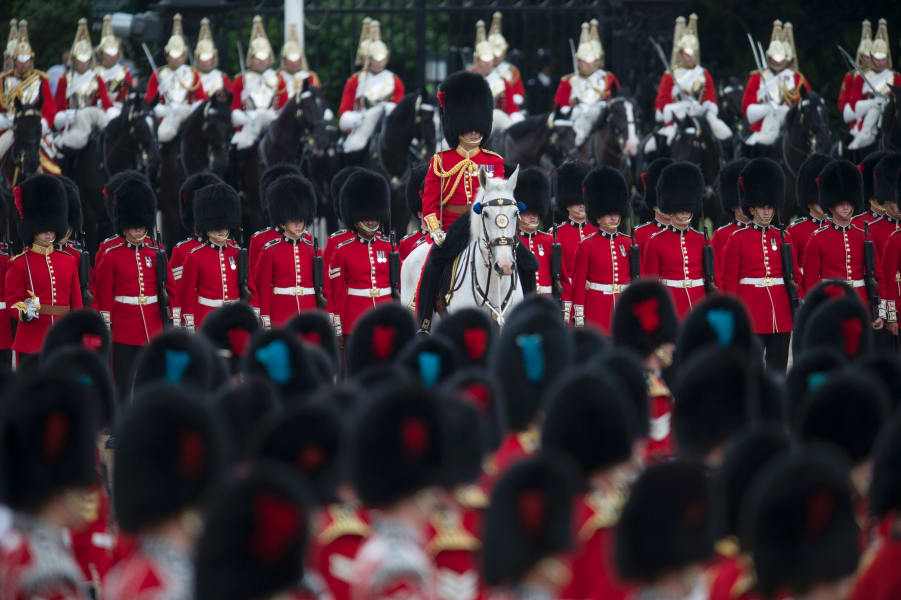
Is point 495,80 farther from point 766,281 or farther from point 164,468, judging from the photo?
point 164,468

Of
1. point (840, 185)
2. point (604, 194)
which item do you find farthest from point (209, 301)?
point (840, 185)

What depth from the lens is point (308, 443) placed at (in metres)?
4.38

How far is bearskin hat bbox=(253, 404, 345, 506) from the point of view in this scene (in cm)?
435

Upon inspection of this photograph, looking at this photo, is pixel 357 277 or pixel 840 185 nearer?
pixel 357 277

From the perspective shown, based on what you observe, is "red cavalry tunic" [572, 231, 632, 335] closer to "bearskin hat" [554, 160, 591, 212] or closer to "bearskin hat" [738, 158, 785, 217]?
"bearskin hat" [738, 158, 785, 217]

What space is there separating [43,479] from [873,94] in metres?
11.8

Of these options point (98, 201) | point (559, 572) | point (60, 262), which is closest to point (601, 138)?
point (98, 201)

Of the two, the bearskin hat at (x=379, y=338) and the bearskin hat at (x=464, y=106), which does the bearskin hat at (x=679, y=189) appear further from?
the bearskin hat at (x=379, y=338)

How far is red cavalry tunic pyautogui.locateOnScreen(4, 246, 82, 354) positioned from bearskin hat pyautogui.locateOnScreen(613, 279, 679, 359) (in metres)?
3.44

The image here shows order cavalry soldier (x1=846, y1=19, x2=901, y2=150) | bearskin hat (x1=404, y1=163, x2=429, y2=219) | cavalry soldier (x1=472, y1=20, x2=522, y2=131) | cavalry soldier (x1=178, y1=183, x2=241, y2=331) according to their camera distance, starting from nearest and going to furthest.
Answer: cavalry soldier (x1=178, y1=183, x2=241, y2=331) < bearskin hat (x1=404, y1=163, x2=429, y2=219) < cavalry soldier (x1=846, y1=19, x2=901, y2=150) < cavalry soldier (x1=472, y1=20, x2=522, y2=131)

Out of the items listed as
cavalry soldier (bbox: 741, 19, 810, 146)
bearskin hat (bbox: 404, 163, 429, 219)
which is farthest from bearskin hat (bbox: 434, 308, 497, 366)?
cavalry soldier (bbox: 741, 19, 810, 146)

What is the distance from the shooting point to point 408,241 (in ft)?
35.0

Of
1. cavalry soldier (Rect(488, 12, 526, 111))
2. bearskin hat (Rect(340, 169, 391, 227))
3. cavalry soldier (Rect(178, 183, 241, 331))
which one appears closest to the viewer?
cavalry soldier (Rect(178, 183, 241, 331))

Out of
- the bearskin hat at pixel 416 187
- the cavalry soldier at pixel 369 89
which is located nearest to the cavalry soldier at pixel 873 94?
the cavalry soldier at pixel 369 89
